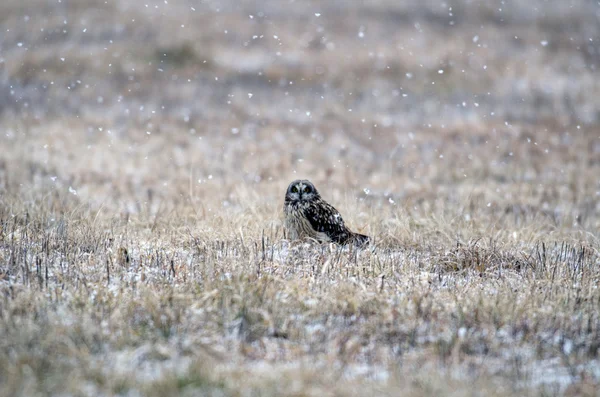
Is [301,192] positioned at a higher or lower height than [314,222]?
higher

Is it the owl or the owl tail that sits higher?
the owl

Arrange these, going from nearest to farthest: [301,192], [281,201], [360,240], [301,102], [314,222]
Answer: [360,240] < [314,222] < [301,192] < [281,201] < [301,102]

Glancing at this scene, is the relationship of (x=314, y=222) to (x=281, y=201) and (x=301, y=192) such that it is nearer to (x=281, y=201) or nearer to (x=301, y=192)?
(x=301, y=192)

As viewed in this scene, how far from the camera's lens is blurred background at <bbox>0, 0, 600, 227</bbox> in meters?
12.4

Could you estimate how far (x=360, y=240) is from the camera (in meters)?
7.33

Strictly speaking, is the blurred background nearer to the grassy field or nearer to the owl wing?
the grassy field

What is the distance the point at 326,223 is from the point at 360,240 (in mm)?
430

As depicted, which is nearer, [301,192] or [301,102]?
[301,192]

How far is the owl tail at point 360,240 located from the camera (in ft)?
23.7

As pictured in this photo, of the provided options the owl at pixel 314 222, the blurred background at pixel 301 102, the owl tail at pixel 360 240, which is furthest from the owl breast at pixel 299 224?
the blurred background at pixel 301 102

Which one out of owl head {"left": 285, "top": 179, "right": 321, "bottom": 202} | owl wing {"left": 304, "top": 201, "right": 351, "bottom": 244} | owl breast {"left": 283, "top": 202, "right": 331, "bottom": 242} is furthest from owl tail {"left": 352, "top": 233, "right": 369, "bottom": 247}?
owl head {"left": 285, "top": 179, "right": 321, "bottom": 202}

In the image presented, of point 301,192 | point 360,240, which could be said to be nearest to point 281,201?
point 301,192

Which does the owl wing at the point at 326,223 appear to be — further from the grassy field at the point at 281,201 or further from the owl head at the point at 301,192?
the grassy field at the point at 281,201

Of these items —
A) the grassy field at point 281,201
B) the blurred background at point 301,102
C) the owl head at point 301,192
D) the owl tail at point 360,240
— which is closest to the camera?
the grassy field at point 281,201
